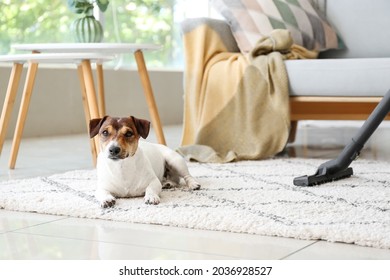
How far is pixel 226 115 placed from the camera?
308 centimetres

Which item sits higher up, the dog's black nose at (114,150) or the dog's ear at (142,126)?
the dog's ear at (142,126)

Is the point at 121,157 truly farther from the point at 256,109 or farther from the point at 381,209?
the point at 256,109

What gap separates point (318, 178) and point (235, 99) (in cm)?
94

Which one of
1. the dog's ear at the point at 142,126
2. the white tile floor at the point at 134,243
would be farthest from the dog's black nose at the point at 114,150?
the white tile floor at the point at 134,243

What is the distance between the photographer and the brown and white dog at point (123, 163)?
1.89 meters

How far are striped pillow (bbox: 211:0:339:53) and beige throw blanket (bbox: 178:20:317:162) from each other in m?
0.14

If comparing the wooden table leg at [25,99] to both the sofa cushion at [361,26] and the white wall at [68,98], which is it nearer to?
the white wall at [68,98]

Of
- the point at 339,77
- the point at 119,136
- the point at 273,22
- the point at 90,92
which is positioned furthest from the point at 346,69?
the point at 119,136

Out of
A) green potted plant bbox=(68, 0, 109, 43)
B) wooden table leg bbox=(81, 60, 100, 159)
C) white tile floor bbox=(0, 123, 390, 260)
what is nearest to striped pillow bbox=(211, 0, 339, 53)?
green potted plant bbox=(68, 0, 109, 43)

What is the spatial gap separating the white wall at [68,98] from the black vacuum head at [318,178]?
243cm

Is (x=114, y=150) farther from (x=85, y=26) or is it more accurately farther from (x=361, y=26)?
(x=361, y=26)

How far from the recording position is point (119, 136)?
1893 mm
